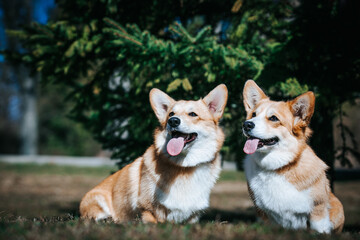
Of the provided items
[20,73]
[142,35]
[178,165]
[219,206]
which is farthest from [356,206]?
[20,73]

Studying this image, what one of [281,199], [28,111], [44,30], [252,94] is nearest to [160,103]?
[252,94]

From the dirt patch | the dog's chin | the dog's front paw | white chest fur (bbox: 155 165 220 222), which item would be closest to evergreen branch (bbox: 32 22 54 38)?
the dirt patch

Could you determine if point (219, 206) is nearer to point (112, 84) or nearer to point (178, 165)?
point (112, 84)

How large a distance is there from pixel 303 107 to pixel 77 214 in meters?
4.50

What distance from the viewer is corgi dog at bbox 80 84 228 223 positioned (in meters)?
3.59

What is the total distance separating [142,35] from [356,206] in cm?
817

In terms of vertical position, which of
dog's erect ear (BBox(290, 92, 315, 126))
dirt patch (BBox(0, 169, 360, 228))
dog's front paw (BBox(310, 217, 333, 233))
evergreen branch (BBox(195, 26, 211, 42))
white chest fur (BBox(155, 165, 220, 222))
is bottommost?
dirt patch (BBox(0, 169, 360, 228))

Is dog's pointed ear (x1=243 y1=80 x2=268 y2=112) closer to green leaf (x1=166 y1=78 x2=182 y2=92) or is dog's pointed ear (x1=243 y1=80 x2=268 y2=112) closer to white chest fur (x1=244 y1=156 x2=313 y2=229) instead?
white chest fur (x1=244 y1=156 x2=313 y2=229)

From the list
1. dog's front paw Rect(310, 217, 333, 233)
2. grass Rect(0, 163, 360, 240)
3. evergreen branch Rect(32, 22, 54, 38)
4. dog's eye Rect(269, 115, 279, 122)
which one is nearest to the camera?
grass Rect(0, 163, 360, 240)

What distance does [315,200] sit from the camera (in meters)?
3.25

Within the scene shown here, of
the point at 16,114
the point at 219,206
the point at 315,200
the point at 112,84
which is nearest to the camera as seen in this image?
the point at 315,200

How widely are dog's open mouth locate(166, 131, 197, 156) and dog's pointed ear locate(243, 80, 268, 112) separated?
0.91 metres

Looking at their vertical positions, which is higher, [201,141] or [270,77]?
[270,77]

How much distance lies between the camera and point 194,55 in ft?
15.7
